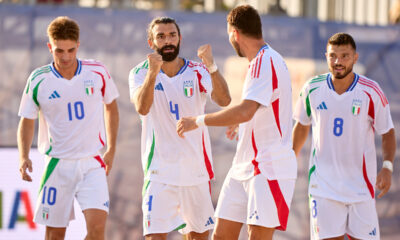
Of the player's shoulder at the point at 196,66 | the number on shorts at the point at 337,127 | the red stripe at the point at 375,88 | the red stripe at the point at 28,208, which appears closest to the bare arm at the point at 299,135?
the number on shorts at the point at 337,127

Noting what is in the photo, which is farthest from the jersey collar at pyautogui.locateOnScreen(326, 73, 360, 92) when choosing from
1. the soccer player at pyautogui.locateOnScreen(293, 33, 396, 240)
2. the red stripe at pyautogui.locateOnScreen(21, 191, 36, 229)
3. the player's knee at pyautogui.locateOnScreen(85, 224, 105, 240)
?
the red stripe at pyautogui.locateOnScreen(21, 191, 36, 229)

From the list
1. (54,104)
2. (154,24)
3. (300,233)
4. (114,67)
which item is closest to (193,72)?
(154,24)

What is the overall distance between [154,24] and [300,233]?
3.31 metres

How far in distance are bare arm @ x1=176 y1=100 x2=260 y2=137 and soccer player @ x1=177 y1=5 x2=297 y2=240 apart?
12 cm

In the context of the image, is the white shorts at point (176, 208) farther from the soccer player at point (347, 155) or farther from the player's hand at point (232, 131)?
the soccer player at point (347, 155)

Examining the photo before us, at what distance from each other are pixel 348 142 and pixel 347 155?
0.11 metres

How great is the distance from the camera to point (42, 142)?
6.67 m

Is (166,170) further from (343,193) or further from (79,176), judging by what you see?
(343,193)

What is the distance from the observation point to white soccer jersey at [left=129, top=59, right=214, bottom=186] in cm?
623

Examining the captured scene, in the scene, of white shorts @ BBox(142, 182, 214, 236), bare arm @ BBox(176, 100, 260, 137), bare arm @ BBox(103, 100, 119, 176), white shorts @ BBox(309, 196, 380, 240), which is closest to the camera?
bare arm @ BBox(176, 100, 260, 137)

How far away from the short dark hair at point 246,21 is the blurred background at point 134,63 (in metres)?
2.77

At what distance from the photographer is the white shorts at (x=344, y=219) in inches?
250

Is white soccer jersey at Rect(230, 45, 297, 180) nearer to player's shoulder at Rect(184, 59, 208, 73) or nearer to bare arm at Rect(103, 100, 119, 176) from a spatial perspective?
player's shoulder at Rect(184, 59, 208, 73)

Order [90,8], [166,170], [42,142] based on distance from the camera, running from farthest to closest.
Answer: [90,8] < [42,142] < [166,170]
